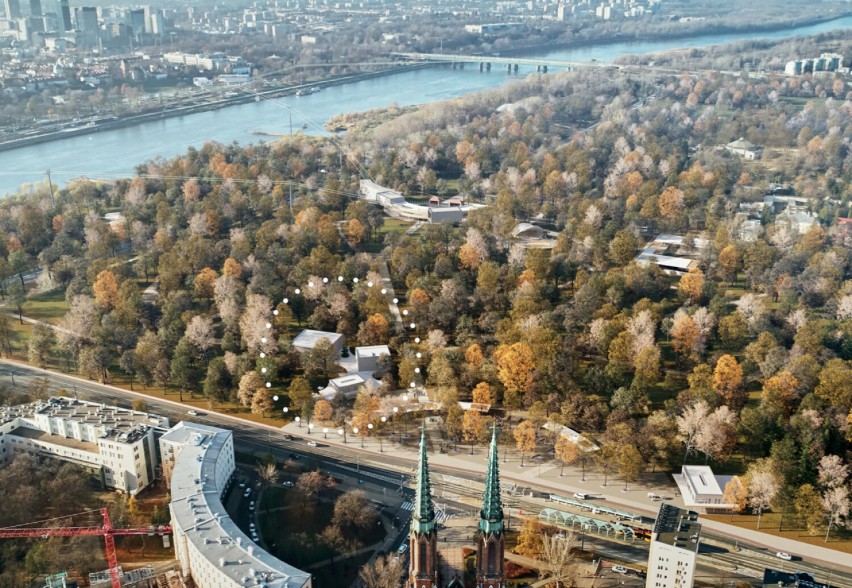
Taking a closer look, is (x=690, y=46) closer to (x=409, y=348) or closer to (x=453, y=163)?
(x=453, y=163)

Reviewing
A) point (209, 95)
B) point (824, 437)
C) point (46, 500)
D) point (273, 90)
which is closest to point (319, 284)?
point (46, 500)

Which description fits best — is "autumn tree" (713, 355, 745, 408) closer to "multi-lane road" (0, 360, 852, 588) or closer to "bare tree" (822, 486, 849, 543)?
"bare tree" (822, 486, 849, 543)

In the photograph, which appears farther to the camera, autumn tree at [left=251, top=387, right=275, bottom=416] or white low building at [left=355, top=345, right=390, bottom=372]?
white low building at [left=355, top=345, right=390, bottom=372]

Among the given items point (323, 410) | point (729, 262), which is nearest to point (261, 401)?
point (323, 410)

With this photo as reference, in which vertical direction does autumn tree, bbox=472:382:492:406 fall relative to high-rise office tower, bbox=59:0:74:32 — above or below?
below

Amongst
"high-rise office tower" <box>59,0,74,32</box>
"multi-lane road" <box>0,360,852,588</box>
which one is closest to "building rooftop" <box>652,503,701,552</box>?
"multi-lane road" <box>0,360,852,588</box>

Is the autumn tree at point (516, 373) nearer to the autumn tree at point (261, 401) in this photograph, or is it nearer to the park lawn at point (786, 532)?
the park lawn at point (786, 532)

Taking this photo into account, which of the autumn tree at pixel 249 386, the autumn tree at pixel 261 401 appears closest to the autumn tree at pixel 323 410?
the autumn tree at pixel 261 401
